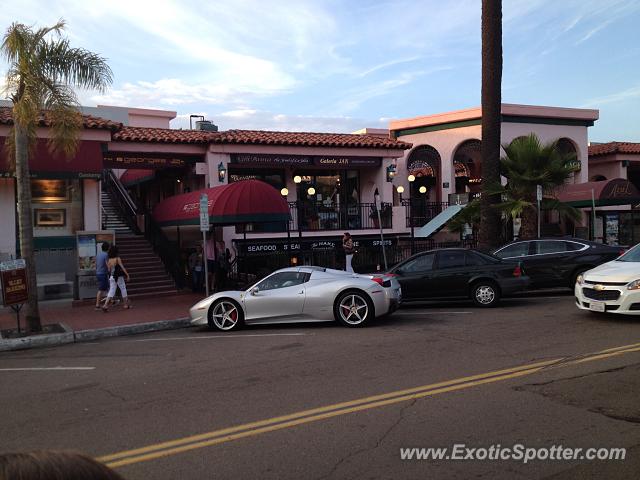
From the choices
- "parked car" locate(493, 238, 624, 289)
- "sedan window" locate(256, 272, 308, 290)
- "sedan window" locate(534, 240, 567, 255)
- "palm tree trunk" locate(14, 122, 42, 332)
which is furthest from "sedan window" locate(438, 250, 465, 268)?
"palm tree trunk" locate(14, 122, 42, 332)

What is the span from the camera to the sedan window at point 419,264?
1339 cm

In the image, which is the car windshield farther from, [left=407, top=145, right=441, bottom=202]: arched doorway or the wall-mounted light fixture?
[left=407, top=145, right=441, bottom=202]: arched doorway

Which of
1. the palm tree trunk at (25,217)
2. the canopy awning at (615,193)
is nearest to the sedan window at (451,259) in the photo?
the palm tree trunk at (25,217)

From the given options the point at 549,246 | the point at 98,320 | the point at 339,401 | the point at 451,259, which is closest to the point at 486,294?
the point at 451,259

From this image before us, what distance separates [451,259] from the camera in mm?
13359

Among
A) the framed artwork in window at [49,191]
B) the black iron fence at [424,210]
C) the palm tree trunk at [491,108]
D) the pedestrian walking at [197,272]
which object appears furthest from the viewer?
the black iron fence at [424,210]

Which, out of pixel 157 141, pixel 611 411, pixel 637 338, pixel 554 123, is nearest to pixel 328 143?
pixel 157 141

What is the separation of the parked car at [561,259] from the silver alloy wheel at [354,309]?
553 cm

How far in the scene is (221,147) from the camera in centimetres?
2019

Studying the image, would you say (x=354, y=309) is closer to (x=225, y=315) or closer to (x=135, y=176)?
(x=225, y=315)

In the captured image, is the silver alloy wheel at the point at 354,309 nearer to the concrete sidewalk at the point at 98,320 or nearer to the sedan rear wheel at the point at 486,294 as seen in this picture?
the sedan rear wheel at the point at 486,294

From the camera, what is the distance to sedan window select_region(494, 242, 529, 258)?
15141 mm

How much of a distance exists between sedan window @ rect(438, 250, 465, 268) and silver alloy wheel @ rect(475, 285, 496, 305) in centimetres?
68

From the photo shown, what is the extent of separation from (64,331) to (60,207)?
6.60 m
